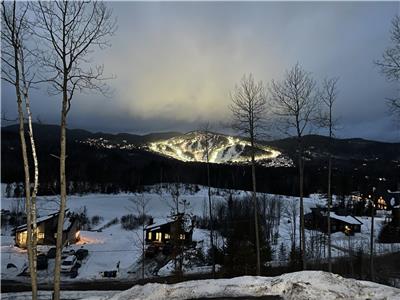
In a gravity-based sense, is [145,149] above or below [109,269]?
above

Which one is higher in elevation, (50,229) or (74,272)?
(50,229)

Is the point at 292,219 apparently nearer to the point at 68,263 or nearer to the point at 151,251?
the point at 151,251

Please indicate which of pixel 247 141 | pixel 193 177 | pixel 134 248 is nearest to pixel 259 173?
pixel 193 177

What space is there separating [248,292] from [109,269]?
122 ft

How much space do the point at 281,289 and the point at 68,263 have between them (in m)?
37.6

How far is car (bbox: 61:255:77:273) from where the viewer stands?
139 feet

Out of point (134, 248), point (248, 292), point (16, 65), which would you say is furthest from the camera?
point (134, 248)

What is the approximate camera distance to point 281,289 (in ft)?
35.0

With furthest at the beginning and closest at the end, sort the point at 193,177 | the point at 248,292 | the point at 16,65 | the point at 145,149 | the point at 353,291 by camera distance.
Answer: the point at 145,149 → the point at 193,177 → the point at 16,65 → the point at 248,292 → the point at 353,291

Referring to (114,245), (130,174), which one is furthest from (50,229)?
(130,174)

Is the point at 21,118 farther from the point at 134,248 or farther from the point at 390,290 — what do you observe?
the point at 134,248

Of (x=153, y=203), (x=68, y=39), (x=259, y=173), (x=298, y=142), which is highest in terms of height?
(x=68, y=39)

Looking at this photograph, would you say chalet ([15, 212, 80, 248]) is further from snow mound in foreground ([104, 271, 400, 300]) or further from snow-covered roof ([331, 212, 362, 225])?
snow mound in foreground ([104, 271, 400, 300])

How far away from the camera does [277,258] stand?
4772cm
